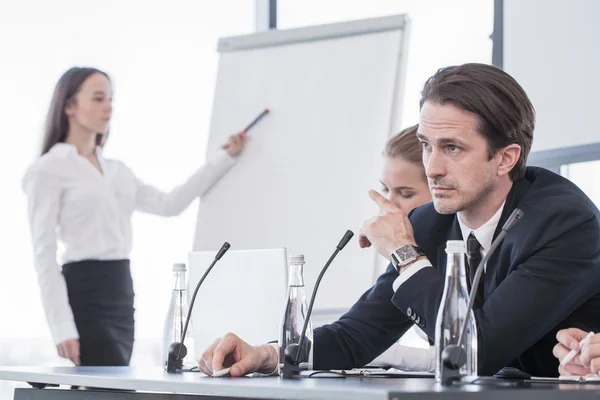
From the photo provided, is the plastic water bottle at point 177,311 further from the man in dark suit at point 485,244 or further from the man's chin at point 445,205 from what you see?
the man's chin at point 445,205

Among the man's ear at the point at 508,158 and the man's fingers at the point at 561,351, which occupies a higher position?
the man's ear at the point at 508,158

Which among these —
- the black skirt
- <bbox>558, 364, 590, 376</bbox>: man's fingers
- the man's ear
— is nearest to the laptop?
the man's ear

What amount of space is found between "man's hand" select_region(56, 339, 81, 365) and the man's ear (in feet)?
6.14

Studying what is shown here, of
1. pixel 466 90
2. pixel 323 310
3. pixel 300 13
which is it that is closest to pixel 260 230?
pixel 323 310

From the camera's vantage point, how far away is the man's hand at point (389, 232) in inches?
72.5

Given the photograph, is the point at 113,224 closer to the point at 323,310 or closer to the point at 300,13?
the point at 323,310

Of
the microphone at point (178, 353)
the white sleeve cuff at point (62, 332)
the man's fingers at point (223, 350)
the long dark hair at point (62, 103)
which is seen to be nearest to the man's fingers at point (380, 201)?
the microphone at point (178, 353)

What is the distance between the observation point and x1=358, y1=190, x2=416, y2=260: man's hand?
1.84 meters

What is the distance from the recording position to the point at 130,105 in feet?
13.1

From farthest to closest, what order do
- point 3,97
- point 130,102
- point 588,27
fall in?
point 130,102, point 3,97, point 588,27

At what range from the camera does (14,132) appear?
3754 millimetres

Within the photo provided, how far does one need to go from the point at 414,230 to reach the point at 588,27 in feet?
4.53

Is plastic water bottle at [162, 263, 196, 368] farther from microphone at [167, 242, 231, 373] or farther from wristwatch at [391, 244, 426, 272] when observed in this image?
wristwatch at [391, 244, 426, 272]

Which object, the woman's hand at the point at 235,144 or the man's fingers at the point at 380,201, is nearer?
the man's fingers at the point at 380,201
